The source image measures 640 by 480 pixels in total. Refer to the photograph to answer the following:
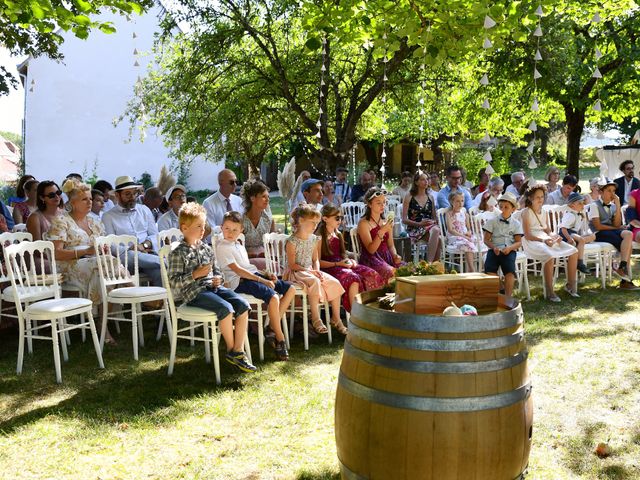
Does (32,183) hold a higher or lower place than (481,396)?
higher

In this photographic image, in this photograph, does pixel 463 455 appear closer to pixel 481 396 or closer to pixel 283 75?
pixel 481 396

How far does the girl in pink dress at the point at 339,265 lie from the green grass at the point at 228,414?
581 millimetres

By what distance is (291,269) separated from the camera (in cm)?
587


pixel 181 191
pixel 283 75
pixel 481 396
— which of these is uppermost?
pixel 283 75

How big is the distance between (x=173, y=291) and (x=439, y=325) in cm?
301

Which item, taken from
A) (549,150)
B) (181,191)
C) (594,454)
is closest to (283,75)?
(181,191)

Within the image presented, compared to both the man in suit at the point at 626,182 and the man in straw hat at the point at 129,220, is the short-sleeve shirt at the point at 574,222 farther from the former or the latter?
the man in straw hat at the point at 129,220

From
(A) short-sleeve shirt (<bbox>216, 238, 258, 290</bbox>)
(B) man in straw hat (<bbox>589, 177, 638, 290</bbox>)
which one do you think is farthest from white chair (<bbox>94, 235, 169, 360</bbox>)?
(B) man in straw hat (<bbox>589, 177, 638, 290</bbox>)

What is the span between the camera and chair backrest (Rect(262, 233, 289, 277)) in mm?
5934

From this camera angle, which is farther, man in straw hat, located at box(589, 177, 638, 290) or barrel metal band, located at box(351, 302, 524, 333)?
man in straw hat, located at box(589, 177, 638, 290)

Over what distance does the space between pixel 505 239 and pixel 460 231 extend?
3.21 ft

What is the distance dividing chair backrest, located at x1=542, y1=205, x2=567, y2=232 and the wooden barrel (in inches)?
235

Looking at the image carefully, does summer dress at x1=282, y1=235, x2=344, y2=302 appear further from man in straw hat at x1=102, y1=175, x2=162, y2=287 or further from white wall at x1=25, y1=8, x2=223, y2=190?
white wall at x1=25, y1=8, x2=223, y2=190

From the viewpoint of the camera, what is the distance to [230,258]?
5371 mm
